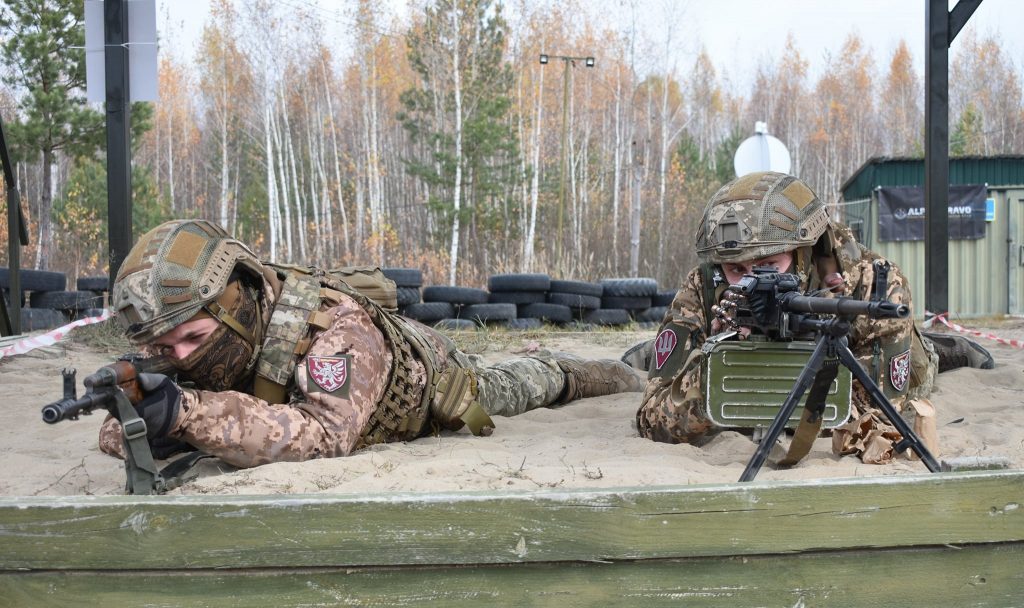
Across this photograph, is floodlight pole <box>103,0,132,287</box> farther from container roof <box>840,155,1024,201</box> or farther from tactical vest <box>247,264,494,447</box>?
container roof <box>840,155,1024,201</box>

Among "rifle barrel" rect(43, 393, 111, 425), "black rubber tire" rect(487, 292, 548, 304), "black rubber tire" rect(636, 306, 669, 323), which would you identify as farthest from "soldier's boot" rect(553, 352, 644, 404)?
"black rubber tire" rect(636, 306, 669, 323)

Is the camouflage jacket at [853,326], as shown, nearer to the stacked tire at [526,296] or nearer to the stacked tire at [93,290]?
the stacked tire at [526,296]

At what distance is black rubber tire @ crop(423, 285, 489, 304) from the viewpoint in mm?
10523

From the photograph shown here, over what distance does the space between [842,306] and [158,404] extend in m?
1.97

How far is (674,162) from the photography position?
37.8 metres

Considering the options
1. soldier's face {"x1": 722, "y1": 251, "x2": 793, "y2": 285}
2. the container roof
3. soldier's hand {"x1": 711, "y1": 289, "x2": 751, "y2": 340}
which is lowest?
soldier's hand {"x1": 711, "y1": 289, "x2": 751, "y2": 340}

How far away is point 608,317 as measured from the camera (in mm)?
11117

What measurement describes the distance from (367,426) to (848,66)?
49.3 meters

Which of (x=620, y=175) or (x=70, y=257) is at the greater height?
(x=620, y=175)

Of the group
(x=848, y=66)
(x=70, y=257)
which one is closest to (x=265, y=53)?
(x=70, y=257)

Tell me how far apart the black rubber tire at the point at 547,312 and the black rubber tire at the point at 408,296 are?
114 centimetres

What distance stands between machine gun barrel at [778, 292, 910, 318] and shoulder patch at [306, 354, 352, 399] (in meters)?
1.51

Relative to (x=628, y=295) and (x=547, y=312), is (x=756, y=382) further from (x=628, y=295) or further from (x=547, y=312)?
(x=628, y=295)

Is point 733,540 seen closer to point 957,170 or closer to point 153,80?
point 153,80
